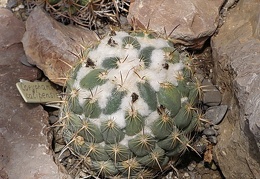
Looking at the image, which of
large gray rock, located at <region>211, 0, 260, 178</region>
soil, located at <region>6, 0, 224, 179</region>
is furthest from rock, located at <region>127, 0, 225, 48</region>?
soil, located at <region>6, 0, 224, 179</region>

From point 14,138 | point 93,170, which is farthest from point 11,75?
point 93,170

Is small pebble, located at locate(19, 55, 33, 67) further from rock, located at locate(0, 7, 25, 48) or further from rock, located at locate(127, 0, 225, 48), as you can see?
rock, located at locate(127, 0, 225, 48)

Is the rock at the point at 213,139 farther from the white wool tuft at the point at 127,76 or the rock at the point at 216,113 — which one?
the white wool tuft at the point at 127,76

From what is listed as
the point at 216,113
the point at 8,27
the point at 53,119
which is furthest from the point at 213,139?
the point at 8,27

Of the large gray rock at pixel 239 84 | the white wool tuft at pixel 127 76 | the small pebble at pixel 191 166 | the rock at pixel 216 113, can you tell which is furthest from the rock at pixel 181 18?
the small pebble at pixel 191 166

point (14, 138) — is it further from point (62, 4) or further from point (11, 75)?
point (62, 4)
